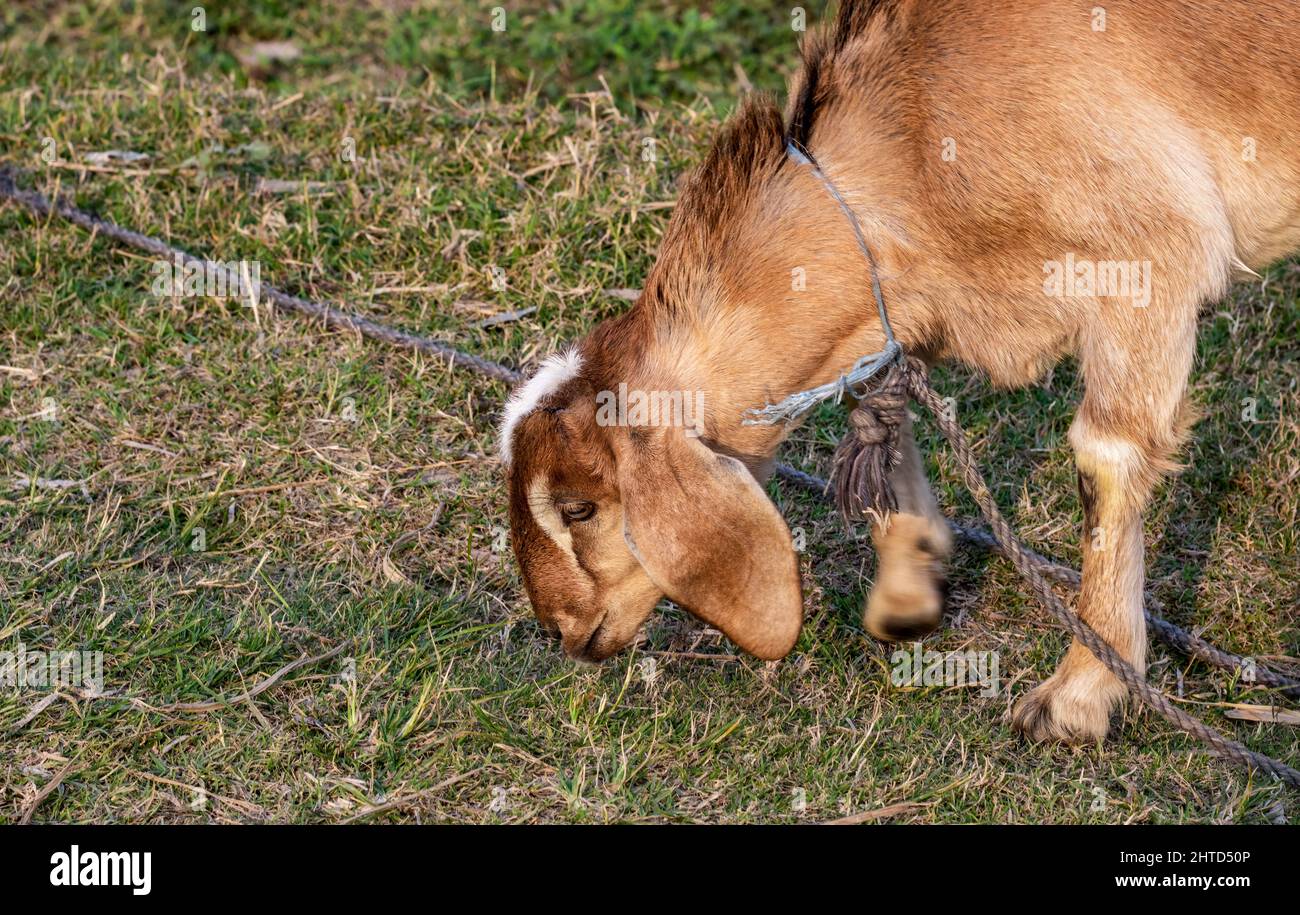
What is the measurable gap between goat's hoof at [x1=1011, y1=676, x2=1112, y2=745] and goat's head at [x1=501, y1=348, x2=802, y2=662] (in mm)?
857

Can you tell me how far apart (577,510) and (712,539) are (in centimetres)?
37

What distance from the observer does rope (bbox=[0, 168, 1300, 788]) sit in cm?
354

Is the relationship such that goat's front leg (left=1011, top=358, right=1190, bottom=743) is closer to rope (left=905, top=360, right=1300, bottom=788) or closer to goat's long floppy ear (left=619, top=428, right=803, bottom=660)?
rope (left=905, top=360, right=1300, bottom=788)

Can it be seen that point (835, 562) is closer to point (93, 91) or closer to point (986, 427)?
point (986, 427)

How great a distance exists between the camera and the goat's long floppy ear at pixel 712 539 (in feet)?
10.7

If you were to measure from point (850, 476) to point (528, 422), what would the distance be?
886mm

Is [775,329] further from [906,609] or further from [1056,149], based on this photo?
[906,609]

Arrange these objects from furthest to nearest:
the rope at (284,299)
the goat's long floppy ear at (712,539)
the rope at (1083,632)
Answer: the rope at (284,299), the rope at (1083,632), the goat's long floppy ear at (712,539)

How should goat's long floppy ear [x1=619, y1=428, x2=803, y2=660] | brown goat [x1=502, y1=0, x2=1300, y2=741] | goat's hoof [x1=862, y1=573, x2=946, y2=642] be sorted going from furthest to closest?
goat's hoof [x1=862, y1=573, x2=946, y2=642] → brown goat [x1=502, y1=0, x2=1300, y2=741] → goat's long floppy ear [x1=619, y1=428, x2=803, y2=660]

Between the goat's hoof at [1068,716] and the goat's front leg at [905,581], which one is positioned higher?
the goat's front leg at [905,581]

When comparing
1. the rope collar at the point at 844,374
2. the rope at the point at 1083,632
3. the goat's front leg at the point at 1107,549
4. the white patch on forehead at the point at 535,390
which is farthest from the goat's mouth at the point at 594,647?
the goat's front leg at the point at 1107,549

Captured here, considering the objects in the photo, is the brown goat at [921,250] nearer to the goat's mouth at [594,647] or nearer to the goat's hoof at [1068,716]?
the goat's mouth at [594,647]

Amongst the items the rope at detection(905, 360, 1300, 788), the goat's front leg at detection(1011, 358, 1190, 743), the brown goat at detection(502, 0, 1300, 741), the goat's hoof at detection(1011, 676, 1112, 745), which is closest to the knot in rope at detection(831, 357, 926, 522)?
the rope at detection(905, 360, 1300, 788)

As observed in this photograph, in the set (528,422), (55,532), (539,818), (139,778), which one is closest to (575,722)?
(539,818)
